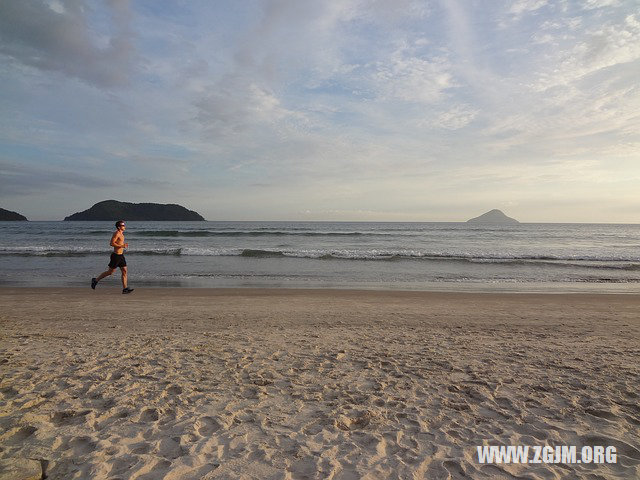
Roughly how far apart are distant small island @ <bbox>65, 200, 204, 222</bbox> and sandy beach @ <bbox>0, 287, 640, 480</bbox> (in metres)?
113

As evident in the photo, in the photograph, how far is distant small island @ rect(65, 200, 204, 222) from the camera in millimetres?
107688

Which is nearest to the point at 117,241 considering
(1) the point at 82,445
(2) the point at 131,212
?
(1) the point at 82,445

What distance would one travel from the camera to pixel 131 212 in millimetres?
111188

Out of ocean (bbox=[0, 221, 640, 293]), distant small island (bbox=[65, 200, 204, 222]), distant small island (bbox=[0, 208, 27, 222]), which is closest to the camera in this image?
ocean (bbox=[0, 221, 640, 293])

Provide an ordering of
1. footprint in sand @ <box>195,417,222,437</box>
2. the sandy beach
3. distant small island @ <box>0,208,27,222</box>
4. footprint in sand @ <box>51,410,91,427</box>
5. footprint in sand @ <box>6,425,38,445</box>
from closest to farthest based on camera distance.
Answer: the sandy beach < footprint in sand @ <box>6,425,38,445</box> < footprint in sand @ <box>195,417,222,437</box> < footprint in sand @ <box>51,410,91,427</box> < distant small island @ <box>0,208,27,222</box>

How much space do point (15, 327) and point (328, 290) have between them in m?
7.82

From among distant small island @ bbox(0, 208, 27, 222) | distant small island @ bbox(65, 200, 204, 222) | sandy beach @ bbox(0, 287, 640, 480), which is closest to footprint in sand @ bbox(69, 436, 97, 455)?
sandy beach @ bbox(0, 287, 640, 480)

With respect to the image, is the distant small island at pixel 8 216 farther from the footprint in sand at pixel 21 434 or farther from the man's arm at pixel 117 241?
the footprint in sand at pixel 21 434

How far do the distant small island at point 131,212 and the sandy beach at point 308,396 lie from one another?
11329cm

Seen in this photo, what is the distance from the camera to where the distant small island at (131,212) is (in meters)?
108

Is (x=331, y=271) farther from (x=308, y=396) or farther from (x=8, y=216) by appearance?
(x=8, y=216)

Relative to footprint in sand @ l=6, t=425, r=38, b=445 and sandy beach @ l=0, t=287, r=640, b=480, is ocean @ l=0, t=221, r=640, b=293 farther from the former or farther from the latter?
footprint in sand @ l=6, t=425, r=38, b=445

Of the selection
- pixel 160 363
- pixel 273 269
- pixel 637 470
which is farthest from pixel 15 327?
pixel 273 269

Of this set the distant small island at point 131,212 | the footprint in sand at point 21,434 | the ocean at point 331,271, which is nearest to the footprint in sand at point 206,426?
the footprint in sand at point 21,434
